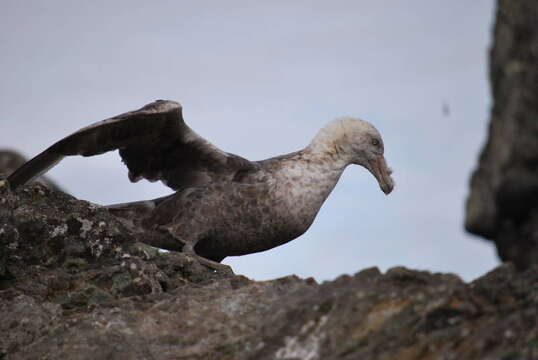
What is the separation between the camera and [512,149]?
2.63 metres

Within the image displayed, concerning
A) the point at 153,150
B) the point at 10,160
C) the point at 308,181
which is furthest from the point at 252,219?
the point at 10,160

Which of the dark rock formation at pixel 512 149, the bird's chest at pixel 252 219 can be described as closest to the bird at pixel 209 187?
the bird's chest at pixel 252 219

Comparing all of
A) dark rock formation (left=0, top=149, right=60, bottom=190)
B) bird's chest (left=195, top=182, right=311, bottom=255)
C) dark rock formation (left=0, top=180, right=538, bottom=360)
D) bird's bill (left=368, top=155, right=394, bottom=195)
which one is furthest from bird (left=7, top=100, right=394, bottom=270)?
dark rock formation (left=0, top=180, right=538, bottom=360)

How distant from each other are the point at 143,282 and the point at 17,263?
A: 70 centimetres

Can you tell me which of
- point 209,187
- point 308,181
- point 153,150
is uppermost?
point 153,150

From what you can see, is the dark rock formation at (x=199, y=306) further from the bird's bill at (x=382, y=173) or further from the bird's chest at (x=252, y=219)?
the bird's bill at (x=382, y=173)

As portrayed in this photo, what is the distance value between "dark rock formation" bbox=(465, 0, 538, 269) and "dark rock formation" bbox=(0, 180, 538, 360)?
0.26 m

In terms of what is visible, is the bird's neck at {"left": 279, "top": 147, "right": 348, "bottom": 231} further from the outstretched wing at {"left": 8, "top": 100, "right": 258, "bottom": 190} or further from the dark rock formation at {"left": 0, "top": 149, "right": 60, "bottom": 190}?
the dark rock formation at {"left": 0, "top": 149, "right": 60, "bottom": 190}

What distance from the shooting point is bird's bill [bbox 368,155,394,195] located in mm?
7777

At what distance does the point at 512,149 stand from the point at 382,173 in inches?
204

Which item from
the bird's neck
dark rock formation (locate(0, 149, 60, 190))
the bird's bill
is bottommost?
the bird's neck

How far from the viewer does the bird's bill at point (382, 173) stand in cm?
778

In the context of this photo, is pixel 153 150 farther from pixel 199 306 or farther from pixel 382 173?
pixel 199 306

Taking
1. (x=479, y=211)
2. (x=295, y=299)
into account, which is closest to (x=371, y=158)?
(x=295, y=299)
